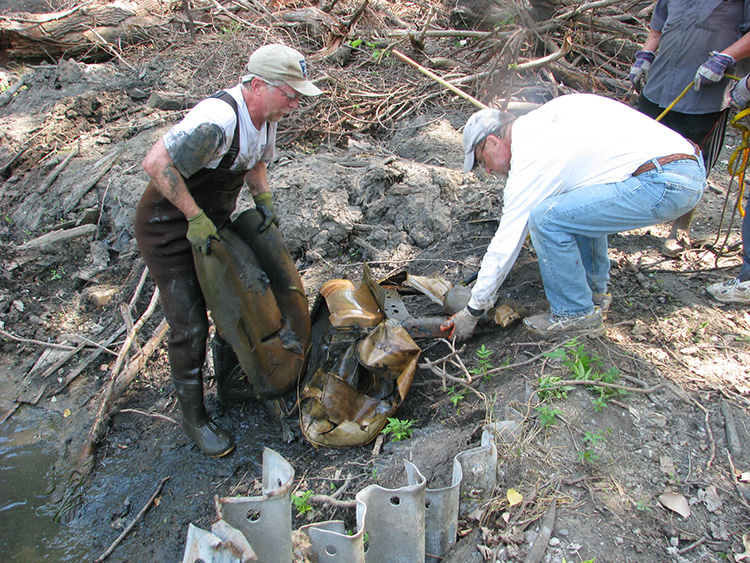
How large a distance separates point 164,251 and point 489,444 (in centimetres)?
195

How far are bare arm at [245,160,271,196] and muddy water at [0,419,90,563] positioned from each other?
231cm

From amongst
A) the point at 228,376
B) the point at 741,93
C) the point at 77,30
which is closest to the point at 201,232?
the point at 228,376

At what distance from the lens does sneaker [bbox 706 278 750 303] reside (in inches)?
121

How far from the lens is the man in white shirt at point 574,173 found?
253cm

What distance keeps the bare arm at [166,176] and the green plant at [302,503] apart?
1566 mm

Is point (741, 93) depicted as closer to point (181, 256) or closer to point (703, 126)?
point (703, 126)

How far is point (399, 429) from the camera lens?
2.77 meters

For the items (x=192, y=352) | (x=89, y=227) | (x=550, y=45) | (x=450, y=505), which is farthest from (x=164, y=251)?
(x=550, y=45)

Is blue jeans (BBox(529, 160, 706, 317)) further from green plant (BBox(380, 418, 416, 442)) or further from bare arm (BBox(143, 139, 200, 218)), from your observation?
bare arm (BBox(143, 139, 200, 218))

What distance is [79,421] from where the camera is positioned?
366cm

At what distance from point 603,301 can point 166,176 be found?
105 inches

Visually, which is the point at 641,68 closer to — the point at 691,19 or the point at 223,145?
the point at 691,19

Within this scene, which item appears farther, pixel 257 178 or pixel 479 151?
pixel 257 178

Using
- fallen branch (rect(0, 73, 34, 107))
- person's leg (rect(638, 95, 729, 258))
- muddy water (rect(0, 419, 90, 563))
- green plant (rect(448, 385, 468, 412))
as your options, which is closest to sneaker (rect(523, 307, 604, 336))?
green plant (rect(448, 385, 468, 412))
